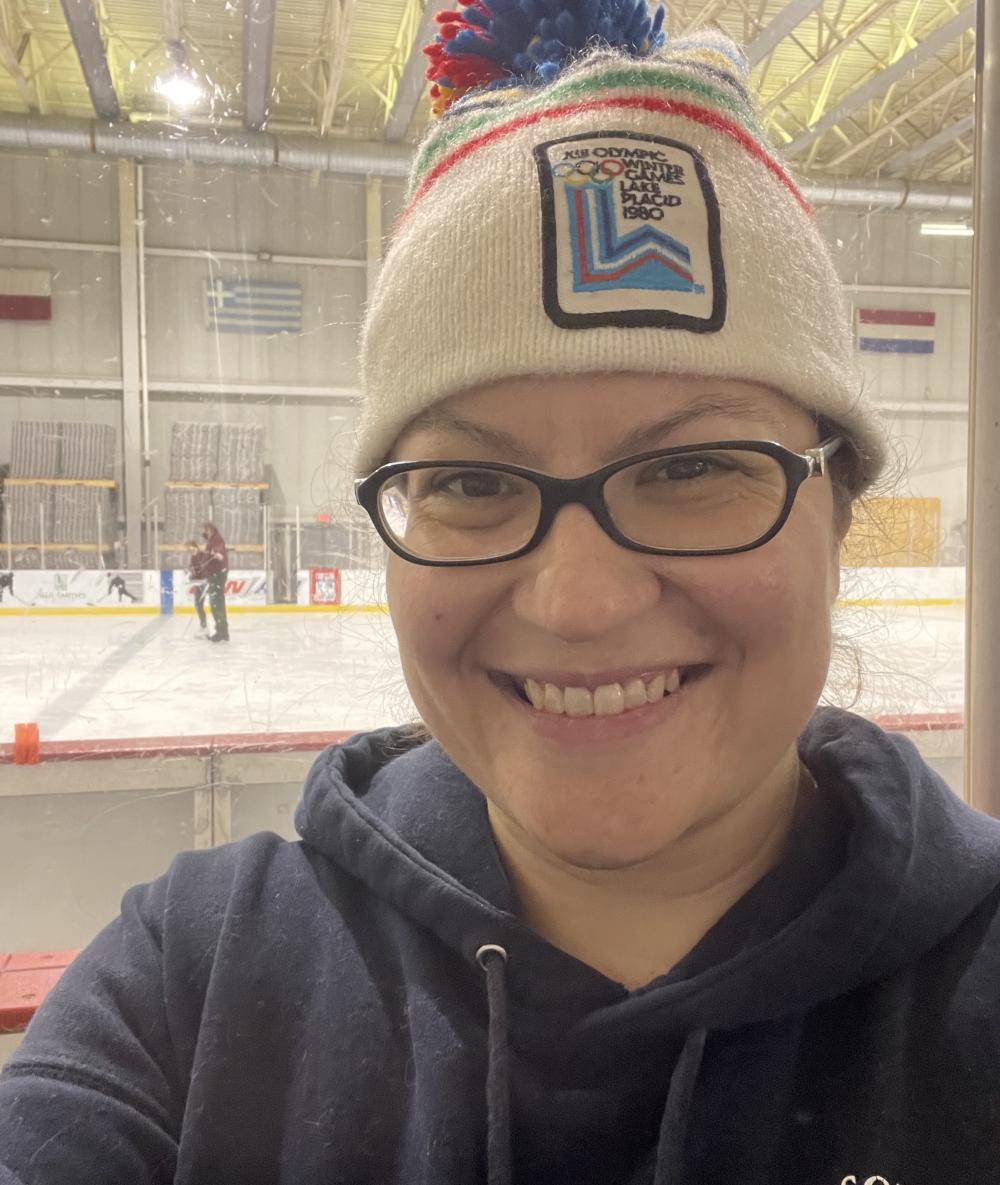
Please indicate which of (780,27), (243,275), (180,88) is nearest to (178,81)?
(180,88)

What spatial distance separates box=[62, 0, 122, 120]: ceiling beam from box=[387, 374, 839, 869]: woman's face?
4.39 ft

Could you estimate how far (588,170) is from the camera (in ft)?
1.91

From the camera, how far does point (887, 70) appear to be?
5.39 ft

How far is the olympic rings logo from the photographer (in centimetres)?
58

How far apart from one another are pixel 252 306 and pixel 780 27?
49.0 inches

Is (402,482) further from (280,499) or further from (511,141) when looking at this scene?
(280,499)

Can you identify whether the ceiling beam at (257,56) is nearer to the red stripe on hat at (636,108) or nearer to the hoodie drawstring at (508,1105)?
the red stripe on hat at (636,108)

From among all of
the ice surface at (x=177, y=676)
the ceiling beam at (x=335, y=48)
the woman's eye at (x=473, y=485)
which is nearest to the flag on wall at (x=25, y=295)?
the ceiling beam at (x=335, y=48)

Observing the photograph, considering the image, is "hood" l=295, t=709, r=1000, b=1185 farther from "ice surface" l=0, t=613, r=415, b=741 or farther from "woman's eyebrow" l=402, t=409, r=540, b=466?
"ice surface" l=0, t=613, r=415, b=741

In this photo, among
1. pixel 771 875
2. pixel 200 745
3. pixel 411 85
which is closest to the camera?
pixel 771 875

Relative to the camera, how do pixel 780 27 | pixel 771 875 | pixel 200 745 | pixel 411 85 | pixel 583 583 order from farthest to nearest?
pixel 200 745 → pixel 780 27 → pixel 411 85 → pixel 771 875 → pixel 583 583

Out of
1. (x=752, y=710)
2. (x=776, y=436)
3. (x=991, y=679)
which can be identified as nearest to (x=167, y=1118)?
(x=752, y=710)

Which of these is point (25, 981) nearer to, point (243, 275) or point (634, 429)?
point (243, 275)

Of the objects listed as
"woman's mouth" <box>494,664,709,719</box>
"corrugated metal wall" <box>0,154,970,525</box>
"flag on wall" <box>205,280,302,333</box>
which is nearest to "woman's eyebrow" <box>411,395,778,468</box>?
"woman's mouth" <box>494,664,709,719</box>
